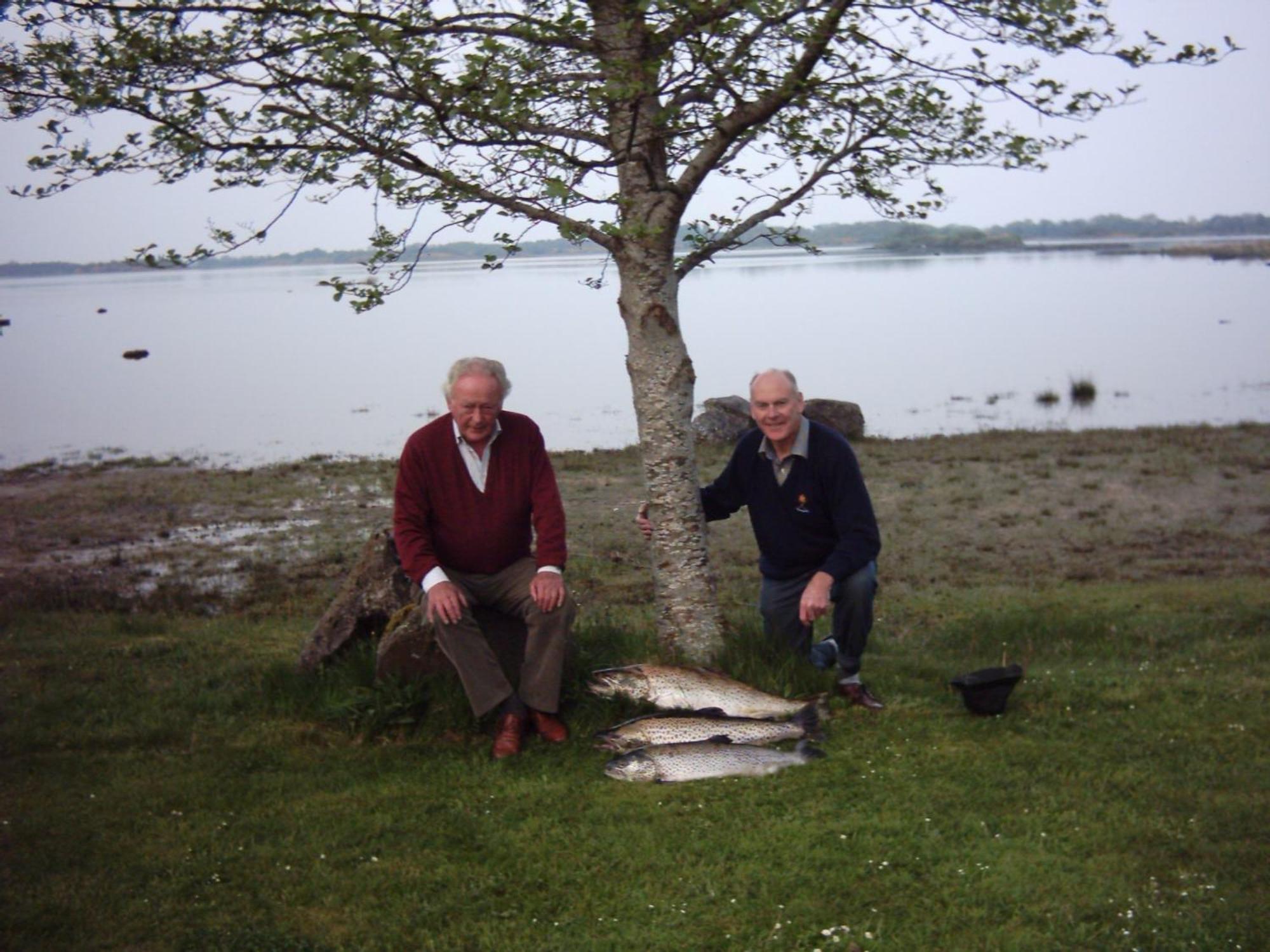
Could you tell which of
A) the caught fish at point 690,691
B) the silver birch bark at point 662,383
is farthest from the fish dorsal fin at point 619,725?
the silver birch bark at point 662,383

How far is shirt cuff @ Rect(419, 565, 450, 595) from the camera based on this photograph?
5.77 metres

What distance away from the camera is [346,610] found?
6.69 meters

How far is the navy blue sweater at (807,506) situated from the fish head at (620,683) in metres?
1.03

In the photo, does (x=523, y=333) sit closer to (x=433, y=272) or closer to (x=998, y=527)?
(x=998, y=527)

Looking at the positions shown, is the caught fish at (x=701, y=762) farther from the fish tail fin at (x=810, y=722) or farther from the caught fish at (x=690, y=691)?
the caught fish at (x=690, y=691)

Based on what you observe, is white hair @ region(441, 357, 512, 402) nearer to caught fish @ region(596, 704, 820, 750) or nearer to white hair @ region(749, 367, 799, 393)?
white hair @ region(749, 367, 799, 393)

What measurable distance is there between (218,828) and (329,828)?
473 millimetres

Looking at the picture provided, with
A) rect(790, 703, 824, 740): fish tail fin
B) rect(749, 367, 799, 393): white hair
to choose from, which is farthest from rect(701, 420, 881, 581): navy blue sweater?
rect(790, 703, 824, 740): fish tail fin

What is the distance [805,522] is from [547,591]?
4.81ft

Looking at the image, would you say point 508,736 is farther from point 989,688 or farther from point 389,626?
point 989,688

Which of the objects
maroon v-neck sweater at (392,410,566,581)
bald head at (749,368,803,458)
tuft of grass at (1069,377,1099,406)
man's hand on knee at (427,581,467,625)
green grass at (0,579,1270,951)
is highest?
bald head at (749,368,803,458)

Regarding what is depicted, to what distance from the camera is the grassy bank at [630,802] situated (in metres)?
4.19

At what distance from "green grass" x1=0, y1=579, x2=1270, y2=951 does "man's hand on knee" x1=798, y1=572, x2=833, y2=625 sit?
22.0 inches

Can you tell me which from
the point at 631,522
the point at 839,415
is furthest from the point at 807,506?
the point at 839,415
